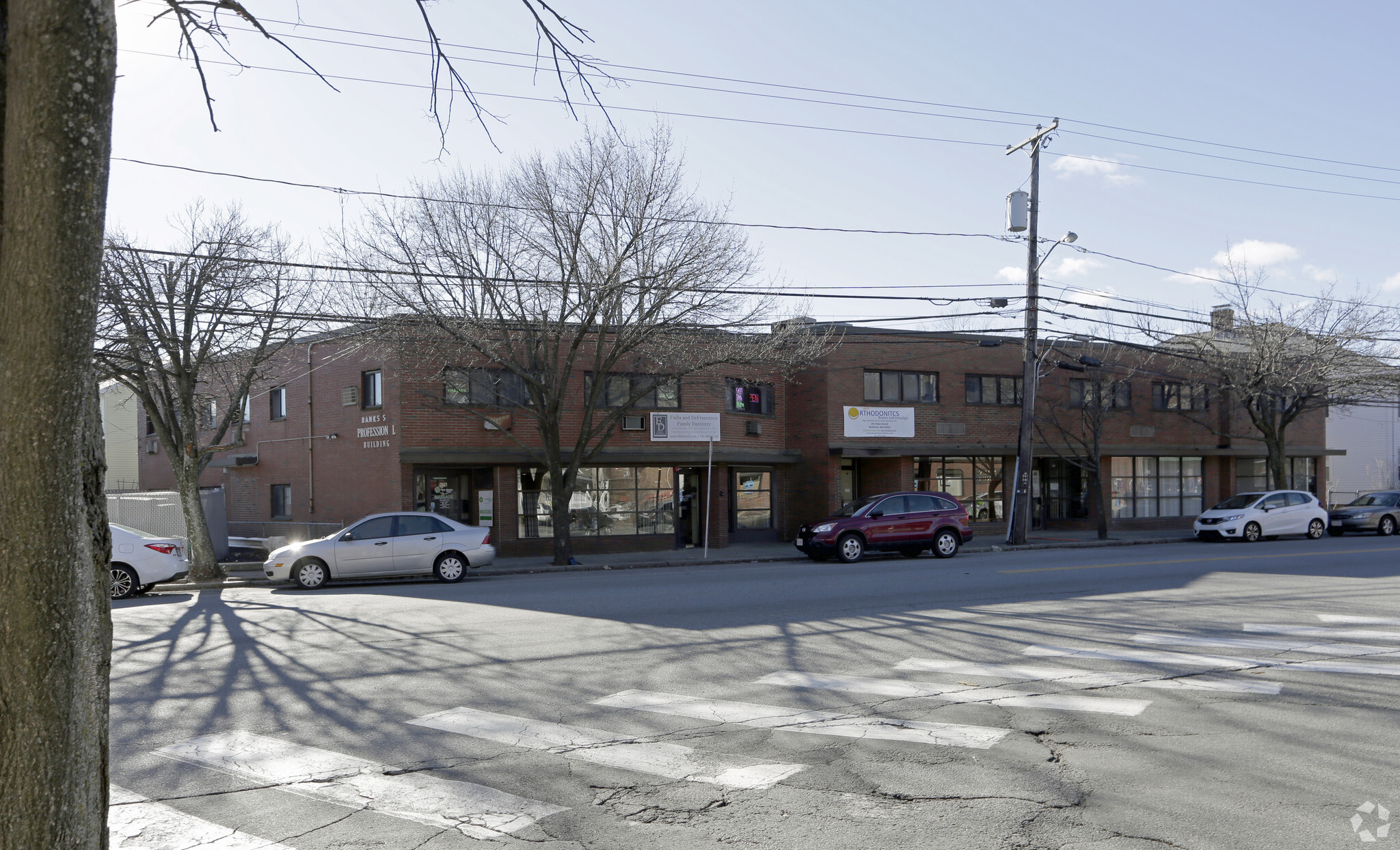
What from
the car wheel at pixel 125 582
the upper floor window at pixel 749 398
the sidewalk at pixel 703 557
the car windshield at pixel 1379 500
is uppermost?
the upper floor window at pixel 749 398

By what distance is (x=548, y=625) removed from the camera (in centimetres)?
1158

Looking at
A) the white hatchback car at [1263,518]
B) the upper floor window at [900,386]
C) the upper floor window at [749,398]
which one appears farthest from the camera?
the upper floor window at [900,386]

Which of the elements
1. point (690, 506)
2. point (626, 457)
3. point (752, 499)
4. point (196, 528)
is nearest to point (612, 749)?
point (196, 528)

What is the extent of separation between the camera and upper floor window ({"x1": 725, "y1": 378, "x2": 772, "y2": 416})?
2741 centimetres

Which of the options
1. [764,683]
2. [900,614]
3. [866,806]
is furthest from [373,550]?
[866,806]

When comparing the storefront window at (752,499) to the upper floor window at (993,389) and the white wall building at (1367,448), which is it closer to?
the upper floor window at (993,389)

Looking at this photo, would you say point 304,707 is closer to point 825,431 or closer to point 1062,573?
point 1062,573

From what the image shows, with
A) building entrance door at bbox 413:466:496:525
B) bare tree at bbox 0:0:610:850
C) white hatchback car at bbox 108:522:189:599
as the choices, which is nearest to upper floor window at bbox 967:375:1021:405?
building entrance door at bbox 413:466:496:525

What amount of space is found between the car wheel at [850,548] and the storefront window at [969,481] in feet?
29.7

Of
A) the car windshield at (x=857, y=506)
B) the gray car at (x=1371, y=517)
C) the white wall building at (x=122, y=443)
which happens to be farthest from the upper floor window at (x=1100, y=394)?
the white wall building at (x=122, y=443)

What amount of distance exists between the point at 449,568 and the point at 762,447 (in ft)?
39.6

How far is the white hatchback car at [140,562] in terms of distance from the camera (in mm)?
16094

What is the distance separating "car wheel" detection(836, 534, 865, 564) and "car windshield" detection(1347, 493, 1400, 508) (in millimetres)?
18827

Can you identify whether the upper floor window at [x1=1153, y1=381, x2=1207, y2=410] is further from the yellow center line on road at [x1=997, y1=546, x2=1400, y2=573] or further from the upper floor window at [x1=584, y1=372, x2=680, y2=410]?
the upper floor window at [x1=584, y1=372, x2=680, y2=410]
